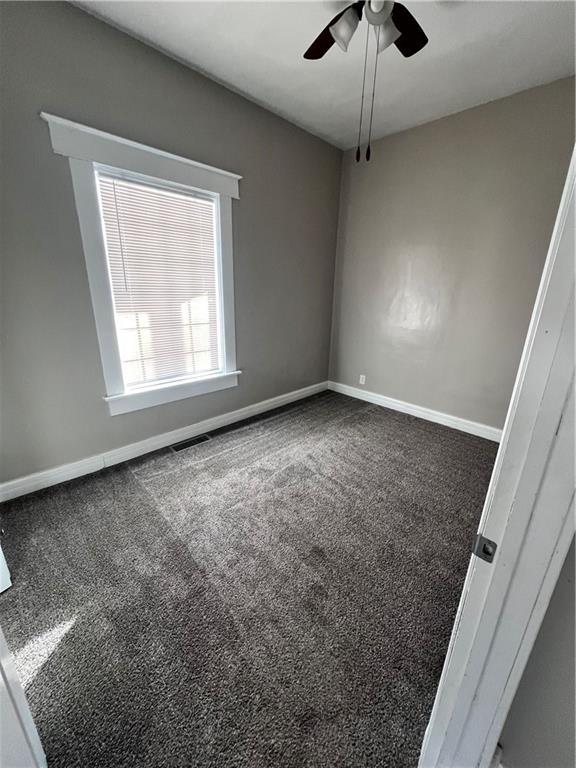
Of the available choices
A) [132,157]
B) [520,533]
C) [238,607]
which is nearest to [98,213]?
[132,157]

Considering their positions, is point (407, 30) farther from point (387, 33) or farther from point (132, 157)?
point (132, 157)

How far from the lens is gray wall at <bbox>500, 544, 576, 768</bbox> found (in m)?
0.58

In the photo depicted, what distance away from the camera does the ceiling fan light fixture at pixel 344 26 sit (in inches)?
56.6

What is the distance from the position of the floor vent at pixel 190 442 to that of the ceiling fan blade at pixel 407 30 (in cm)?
284

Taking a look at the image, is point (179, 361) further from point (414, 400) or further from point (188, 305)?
point (414, 400)

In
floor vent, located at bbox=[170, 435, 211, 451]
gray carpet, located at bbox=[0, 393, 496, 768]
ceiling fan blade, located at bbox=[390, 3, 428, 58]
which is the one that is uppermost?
ceiling fan blade, located at bbox=[390, 3, 428, 58]

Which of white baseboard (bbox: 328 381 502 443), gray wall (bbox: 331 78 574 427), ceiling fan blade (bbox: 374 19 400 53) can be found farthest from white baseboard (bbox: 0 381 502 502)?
ceiling fan blade (bbox: 374 19 400 53)

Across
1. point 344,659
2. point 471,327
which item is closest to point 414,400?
point 471,327

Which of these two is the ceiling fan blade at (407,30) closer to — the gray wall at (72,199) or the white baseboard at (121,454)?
the gray wall at (72,199)

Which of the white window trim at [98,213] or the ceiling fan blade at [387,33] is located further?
the white window trim at [98,213]

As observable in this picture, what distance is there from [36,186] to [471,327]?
3356mm

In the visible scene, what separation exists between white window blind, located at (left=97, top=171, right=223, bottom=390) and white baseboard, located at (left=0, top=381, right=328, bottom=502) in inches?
18.6

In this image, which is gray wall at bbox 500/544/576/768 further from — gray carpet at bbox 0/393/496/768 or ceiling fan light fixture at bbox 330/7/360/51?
ceiling fan light fixture at bbox 330/7/360/51

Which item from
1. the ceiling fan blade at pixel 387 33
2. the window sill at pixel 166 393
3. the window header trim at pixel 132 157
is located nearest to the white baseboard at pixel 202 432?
the window sill at pixel 166 393
